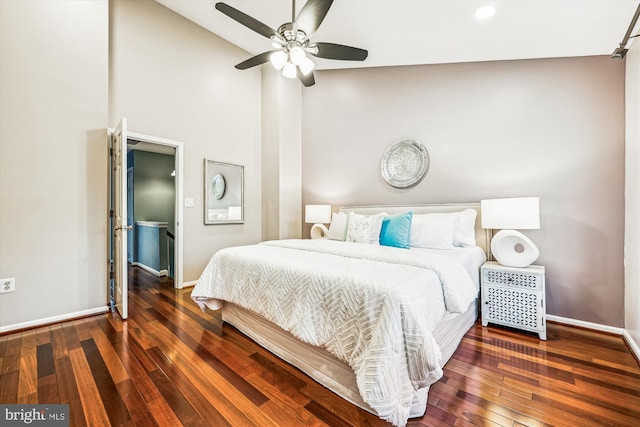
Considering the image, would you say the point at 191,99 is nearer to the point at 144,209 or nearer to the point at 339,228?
the point at 339,228

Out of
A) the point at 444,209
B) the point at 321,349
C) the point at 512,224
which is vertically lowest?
the point at 321,349

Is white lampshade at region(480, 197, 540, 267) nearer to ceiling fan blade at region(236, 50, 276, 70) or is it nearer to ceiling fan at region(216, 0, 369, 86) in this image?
ceiling fan at region(216, 0, 369, 86)

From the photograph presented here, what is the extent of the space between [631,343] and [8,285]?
509 cm

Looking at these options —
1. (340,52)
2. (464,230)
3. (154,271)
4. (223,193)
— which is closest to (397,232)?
(464,230)

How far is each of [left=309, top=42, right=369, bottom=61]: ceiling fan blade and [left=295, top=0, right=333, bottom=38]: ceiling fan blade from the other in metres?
0.26

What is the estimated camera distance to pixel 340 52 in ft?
7.48

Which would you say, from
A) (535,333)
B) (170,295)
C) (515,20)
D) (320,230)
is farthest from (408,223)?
(170,295)

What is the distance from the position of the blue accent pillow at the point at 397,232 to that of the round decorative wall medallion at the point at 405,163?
0.78 meters

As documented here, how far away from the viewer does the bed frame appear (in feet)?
4.67

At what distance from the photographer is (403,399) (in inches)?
47.4

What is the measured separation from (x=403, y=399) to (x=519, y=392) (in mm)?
859

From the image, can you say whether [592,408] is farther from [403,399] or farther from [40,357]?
[40,357]

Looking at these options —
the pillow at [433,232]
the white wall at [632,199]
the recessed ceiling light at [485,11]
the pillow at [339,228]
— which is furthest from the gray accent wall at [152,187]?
the white wall at [632,199]

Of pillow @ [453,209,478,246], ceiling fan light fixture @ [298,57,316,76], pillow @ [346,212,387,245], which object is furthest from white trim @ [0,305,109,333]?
Answer: pillow @ [453,209,478,246]
